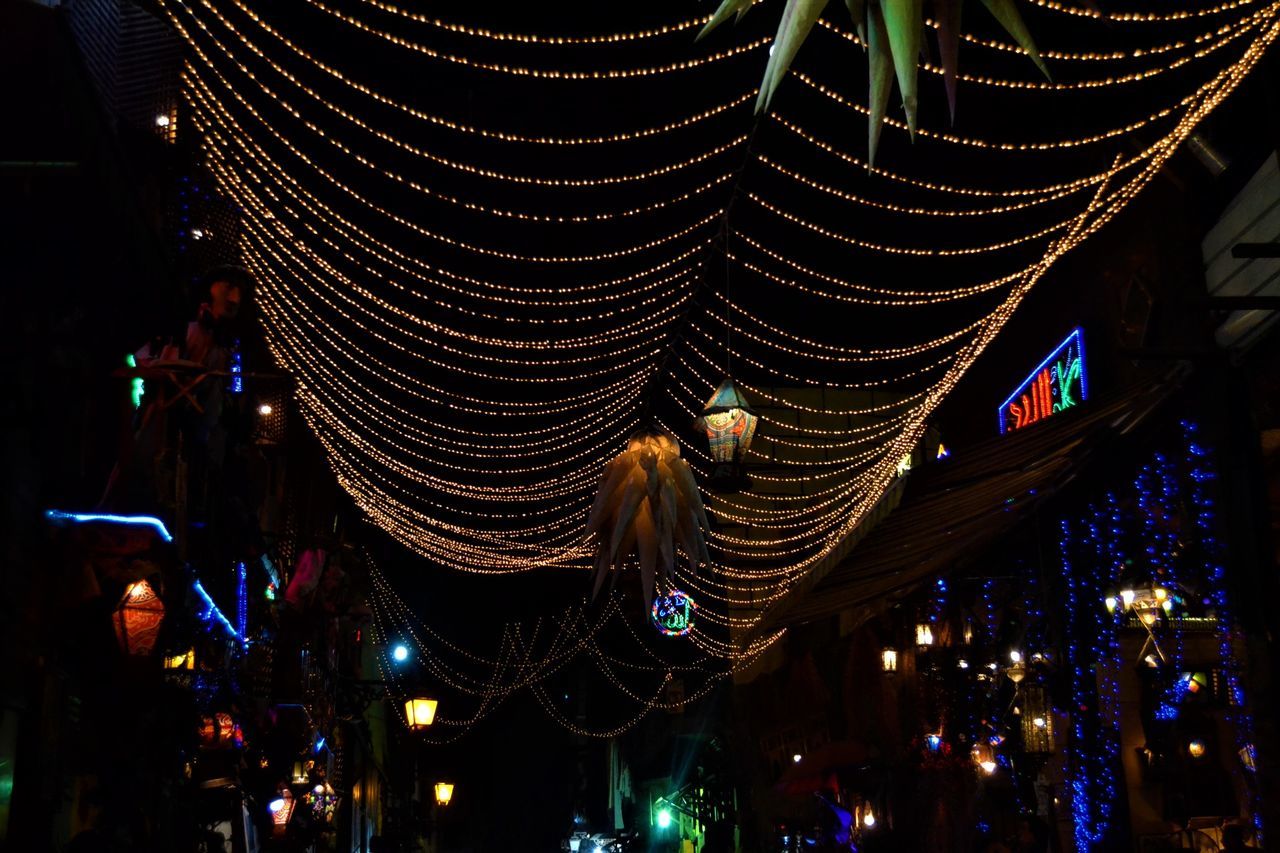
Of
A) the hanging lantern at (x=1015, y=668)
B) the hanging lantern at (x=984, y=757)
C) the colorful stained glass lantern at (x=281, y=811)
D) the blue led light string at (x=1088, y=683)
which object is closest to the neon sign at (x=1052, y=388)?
the hanging lantern at (x=1015, y=668)

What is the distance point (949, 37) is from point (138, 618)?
8.03 m

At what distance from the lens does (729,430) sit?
12.9 metres

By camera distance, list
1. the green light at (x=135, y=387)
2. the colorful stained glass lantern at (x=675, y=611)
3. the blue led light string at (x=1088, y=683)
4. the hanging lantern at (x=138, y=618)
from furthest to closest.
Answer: the colorful stained glass lantern at (x=675, y=611)
the green light at (x=135, y=387)
the blue led light string at (x=1088, y=683)
the hanging lantern at (x=138, y=618)

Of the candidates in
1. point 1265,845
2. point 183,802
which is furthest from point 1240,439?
point 183,802

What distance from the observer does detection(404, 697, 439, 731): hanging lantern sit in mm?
18969

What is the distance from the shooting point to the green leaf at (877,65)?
102 inches

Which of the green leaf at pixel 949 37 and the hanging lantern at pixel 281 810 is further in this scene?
the hanging lantern at pixel 281 810

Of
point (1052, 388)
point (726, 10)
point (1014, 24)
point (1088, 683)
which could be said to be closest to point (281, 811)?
point (1088, 683)

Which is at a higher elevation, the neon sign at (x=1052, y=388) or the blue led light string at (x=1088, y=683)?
the neon sign at (x=1052, y=388)

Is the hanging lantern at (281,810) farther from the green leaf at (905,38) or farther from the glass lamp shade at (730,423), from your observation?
the green leaf at (905,38)

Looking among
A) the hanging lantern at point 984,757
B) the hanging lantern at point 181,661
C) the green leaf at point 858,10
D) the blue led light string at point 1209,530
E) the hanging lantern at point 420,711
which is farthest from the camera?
the hanging lantern at point 420,711

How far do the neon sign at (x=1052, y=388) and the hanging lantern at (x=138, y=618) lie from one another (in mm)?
9635

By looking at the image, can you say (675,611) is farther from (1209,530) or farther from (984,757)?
(1209,530)

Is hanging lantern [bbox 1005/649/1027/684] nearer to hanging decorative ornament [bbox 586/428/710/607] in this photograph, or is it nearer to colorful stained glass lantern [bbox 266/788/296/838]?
hanging decorative ornament [bbox 586/428/710/607]
